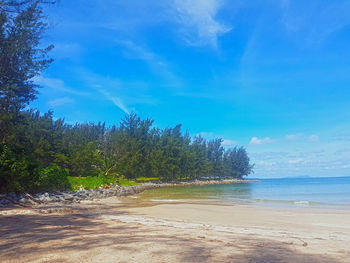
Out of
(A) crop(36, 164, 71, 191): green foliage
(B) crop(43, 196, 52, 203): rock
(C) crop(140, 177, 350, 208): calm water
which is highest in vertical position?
(A) crop(36, 164, 71, 191): green foliage

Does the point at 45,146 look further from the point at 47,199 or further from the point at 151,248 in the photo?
the point at 151,248

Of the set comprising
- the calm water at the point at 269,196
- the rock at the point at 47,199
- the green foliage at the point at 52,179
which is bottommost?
the calm water at the point at 269,196

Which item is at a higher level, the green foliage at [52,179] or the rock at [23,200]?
the green foliage at [52,179]

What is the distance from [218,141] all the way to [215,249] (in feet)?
359

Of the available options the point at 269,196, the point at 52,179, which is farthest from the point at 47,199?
the point at 269,196

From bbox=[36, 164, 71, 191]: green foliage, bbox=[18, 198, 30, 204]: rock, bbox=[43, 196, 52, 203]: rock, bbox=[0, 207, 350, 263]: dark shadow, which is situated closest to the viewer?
bbox=[0, 207, 350, 263]: dark shadow

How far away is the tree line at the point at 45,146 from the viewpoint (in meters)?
11.7

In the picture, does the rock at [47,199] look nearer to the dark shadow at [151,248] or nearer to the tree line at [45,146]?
the tree line at [45,146]

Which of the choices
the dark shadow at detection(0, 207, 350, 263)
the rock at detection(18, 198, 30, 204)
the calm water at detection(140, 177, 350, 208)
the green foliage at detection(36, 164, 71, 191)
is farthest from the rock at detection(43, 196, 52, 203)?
the calm water at detection(140, 177, 350, 208)

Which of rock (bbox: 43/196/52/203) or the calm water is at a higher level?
rock (bbox: 43/196/52/203)

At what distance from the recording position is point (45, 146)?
33.2 m

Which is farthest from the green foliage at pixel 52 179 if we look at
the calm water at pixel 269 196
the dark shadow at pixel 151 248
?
Result: the dark shadow at pixel 151 248

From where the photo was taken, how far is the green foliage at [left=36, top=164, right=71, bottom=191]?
574 inches

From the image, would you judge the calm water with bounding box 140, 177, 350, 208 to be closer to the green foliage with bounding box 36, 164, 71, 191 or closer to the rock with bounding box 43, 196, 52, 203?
the green foliage with bounding box 36, 164, 71, 191
